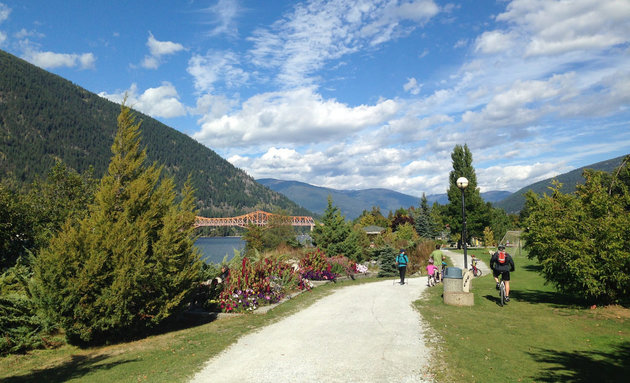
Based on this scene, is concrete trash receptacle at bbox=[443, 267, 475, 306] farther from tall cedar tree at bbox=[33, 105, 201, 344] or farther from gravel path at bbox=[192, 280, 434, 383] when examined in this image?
tall cedar tree at bbox=[33, 105, 201, 344]

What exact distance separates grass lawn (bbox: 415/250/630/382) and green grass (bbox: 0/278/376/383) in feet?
14.7

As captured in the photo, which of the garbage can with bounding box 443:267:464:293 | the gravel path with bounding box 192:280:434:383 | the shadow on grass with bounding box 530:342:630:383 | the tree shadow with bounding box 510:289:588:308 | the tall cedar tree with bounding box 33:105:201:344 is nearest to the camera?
the shadow on grass with bounding box 530:342:630:383

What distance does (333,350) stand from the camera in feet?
24.5

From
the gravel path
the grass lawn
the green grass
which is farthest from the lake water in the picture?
the grass lawn

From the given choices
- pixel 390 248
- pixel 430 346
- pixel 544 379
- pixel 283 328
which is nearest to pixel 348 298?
pixel 283 328

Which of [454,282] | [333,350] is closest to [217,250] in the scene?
[454,282]

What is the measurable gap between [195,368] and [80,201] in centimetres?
1379

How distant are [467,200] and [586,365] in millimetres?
46803

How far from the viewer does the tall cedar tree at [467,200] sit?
50.6 meters

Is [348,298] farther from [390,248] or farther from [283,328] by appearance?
[390,248]

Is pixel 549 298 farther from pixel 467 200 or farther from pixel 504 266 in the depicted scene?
pixel 467 200

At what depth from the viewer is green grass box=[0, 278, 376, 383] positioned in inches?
253

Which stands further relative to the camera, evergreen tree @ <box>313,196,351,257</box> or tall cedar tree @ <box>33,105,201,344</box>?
evergreen tree @ <box>313,196,351,257</box>

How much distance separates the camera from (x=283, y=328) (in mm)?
9453
